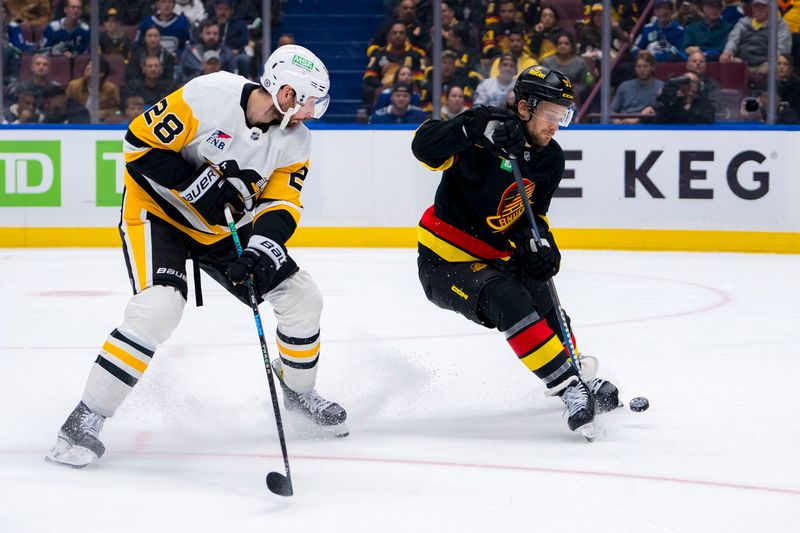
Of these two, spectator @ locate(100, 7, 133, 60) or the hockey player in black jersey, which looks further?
spectator @ locate(100, 7, 133, 60)

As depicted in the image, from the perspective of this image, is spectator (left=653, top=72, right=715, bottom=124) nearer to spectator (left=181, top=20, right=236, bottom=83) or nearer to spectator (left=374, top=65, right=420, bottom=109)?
spectator (left=374, top=65, right=420, bottom=109)

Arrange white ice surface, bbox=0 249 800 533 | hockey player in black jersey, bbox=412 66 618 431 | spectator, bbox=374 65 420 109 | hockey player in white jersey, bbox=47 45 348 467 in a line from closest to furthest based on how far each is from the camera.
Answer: white ice surface, bbox=0 249 800 533 < hockey player in white jersey, bbox=47 45 348 467 < hockey player in black jersey, bbox=412 66 618 431 < spectator, bbox=374 65 420 109

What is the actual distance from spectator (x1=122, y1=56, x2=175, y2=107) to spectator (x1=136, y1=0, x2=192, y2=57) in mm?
197

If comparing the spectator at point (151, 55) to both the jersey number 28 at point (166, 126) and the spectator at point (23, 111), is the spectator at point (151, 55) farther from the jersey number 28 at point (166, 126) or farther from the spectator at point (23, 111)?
the jersey number 28 at point (166, 126)

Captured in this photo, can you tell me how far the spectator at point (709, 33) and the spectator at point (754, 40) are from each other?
5cm

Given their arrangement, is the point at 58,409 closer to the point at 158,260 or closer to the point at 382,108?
the point at 158,260

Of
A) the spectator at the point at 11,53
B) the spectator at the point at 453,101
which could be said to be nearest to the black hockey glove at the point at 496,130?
the spectator at the point at 453,101

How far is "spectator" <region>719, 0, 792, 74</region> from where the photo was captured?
8.62 meters

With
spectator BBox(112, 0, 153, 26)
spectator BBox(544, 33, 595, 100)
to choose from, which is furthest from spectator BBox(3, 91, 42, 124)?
spectator BBox(544, 33, 595, 100)

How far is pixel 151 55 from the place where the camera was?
923cm

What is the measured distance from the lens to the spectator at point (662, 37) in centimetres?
886

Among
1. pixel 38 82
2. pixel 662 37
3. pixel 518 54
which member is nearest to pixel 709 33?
pixel 662 37

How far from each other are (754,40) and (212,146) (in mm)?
6113

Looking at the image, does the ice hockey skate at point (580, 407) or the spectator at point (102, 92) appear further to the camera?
the spectator at point (102, 92)
